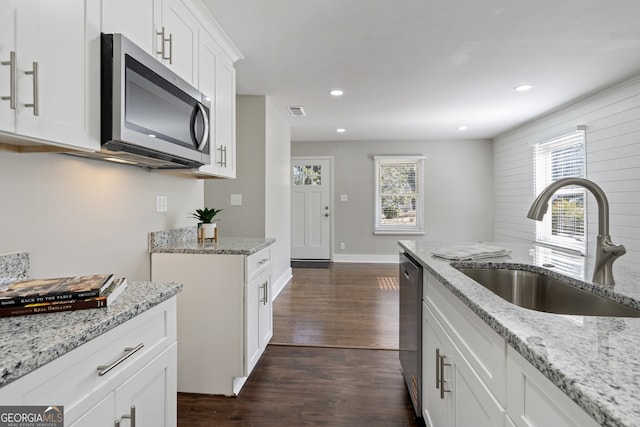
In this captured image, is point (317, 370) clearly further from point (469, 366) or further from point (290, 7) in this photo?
point (290, 7)

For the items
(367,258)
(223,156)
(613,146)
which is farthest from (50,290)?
(367,258)

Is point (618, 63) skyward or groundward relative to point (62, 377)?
skyward

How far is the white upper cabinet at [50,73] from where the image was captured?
89 centimetres

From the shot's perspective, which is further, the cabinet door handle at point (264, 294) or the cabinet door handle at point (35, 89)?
the cabinet door handle at point (264, 294)

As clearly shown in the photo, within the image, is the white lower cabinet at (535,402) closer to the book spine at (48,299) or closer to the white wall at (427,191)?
the book spine at (48,299)

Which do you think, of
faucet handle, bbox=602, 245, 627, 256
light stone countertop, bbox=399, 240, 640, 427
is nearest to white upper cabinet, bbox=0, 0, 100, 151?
light stone countertop, bbox=399, 240, 640, 427

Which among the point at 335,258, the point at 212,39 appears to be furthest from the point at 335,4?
the point at 335,258

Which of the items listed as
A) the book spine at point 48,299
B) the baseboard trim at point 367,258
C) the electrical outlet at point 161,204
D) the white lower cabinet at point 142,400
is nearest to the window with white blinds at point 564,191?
the baseboard trim at point 367,258

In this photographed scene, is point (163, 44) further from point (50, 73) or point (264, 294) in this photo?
point (264, 294)

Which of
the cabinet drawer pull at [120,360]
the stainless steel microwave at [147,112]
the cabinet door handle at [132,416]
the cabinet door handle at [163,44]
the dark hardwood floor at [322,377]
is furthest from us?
the dark hardwood floor at [322,377]

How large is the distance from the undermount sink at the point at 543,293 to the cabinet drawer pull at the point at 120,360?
1.39m

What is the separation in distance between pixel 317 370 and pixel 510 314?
177 cm

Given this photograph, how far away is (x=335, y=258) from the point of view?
6.48m

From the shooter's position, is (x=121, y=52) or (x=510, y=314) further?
(x=121, y=52)
